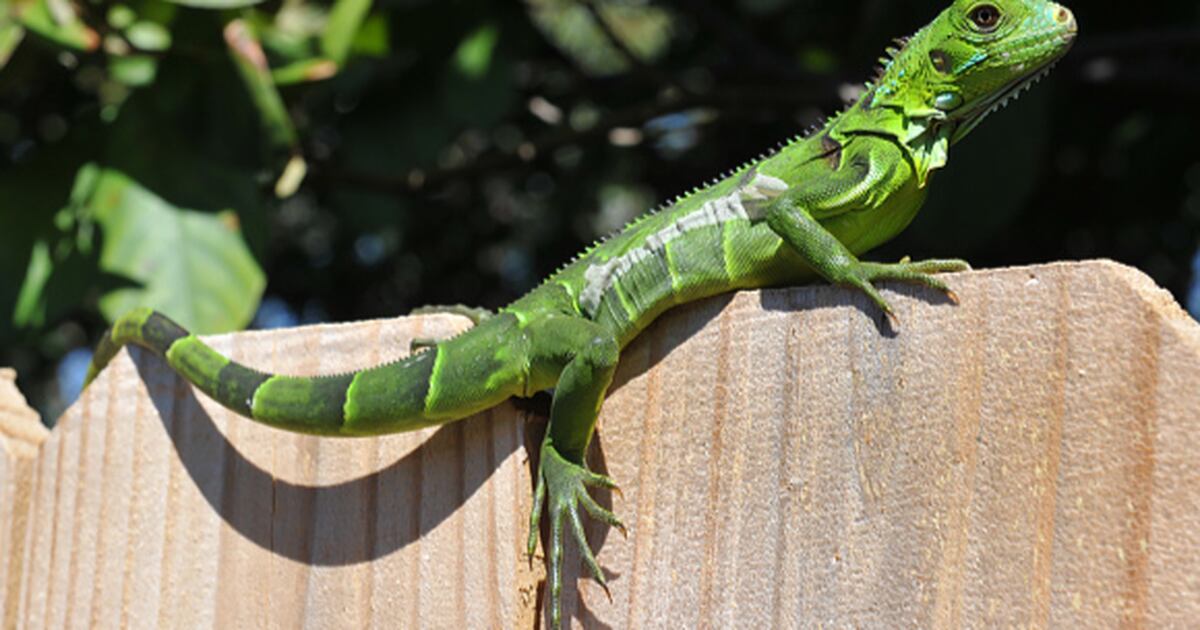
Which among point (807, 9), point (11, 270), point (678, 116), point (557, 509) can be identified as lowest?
point (557, 509)

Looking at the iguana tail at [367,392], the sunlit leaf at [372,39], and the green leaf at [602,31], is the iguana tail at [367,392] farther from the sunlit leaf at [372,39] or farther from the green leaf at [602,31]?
the green leaf at [602,31]

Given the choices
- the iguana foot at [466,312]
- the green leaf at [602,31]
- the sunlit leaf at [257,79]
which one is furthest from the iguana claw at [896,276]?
the green leaf at [602,31]

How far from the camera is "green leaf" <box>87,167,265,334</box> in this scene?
152 inches

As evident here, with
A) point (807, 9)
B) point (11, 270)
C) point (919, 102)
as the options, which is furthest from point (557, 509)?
point (807, 9)

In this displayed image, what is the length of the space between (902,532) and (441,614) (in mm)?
851

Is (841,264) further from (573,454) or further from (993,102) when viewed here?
(993,102)

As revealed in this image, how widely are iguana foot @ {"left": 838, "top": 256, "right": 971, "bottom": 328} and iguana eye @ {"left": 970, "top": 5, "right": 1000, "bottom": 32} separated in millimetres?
794

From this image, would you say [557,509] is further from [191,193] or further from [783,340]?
[191,193]

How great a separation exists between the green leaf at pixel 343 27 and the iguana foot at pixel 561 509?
89.9 inches

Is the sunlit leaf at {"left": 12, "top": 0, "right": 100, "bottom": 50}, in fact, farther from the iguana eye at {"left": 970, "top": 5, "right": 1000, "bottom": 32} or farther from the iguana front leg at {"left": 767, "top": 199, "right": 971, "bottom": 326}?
the iguana eye at {"left": 970, "top": 5, "right": 1000, "bottom": 32}

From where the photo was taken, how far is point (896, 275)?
1.96 metres

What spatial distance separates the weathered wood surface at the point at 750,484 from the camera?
159 centimetres

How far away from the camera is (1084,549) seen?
160 centimetres

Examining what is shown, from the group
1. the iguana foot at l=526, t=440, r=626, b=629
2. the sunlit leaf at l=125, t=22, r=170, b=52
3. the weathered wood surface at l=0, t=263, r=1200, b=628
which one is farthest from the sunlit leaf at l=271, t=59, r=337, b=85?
the iguana foot at l=526, t=440, r=626, b=629
